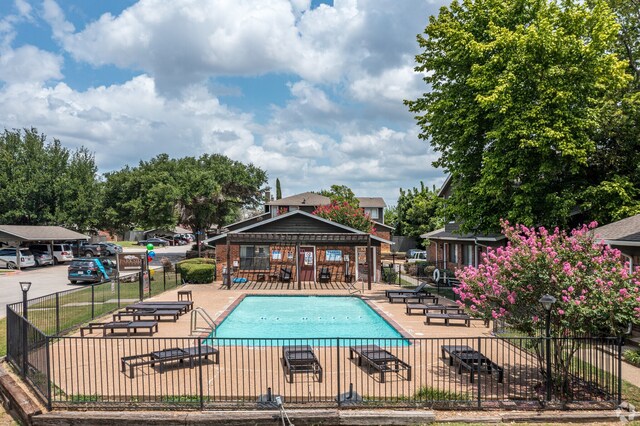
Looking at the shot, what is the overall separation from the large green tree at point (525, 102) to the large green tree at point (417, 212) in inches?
996

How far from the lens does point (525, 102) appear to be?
19484 mm

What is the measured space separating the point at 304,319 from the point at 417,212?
33713 millimetres

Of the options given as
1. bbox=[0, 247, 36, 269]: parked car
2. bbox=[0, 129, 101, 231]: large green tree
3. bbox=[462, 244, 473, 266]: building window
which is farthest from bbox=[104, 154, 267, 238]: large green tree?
bbox=[462, 244, 473, 266]: building window

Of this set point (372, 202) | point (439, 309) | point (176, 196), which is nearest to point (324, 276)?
point (439, 309)

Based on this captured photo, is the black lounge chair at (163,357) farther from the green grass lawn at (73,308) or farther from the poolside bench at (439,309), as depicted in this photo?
the poolside bench at (439,309)

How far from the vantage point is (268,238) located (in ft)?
88.9

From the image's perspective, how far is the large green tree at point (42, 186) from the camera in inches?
1737

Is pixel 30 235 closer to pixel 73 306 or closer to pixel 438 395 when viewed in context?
pixel 73 306

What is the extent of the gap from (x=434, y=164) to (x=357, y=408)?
18.0m

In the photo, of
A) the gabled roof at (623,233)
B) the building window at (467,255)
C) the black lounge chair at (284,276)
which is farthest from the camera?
the building window at (467,255)

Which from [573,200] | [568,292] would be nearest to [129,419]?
[568,292]

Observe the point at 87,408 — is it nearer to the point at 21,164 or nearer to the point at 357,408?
the point at 357,408

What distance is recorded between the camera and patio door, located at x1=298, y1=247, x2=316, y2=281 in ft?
97.3

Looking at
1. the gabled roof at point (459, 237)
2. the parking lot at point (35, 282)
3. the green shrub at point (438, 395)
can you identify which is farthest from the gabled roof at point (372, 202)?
the green shrub at point (438, 395)
